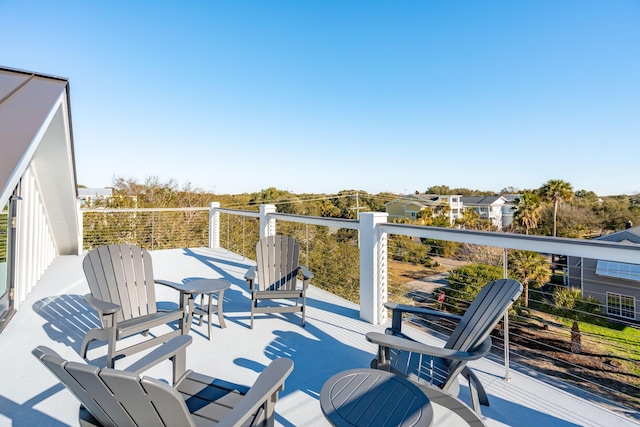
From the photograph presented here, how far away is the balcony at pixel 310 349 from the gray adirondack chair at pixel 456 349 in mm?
440

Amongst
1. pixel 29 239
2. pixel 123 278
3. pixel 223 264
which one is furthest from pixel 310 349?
pixel 29 239

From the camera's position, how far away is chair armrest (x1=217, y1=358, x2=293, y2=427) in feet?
3.79

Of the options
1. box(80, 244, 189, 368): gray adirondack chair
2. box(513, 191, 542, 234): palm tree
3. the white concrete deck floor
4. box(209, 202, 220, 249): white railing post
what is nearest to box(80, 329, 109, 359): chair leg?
box(80, 244, 189, 368): gray adirondack chair

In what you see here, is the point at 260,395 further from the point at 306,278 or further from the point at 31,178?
the point at 31,178

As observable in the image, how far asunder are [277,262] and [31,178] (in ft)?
14.8

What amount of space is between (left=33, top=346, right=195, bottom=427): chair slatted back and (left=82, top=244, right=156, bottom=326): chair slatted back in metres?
1.82

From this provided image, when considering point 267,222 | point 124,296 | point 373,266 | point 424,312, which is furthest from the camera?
point 267,222

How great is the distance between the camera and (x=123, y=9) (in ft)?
26.3

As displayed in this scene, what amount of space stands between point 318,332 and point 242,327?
89 centimetres

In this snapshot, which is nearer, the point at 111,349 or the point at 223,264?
the point at 111,349

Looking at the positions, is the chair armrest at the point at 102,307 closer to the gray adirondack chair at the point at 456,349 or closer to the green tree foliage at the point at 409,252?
the gray adirondack chair at the point at 456,349

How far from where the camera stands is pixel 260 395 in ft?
4.26

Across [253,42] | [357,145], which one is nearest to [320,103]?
[253,42]

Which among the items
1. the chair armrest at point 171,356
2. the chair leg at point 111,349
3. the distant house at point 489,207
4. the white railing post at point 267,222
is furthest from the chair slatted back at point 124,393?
the distant house at point 489,207
